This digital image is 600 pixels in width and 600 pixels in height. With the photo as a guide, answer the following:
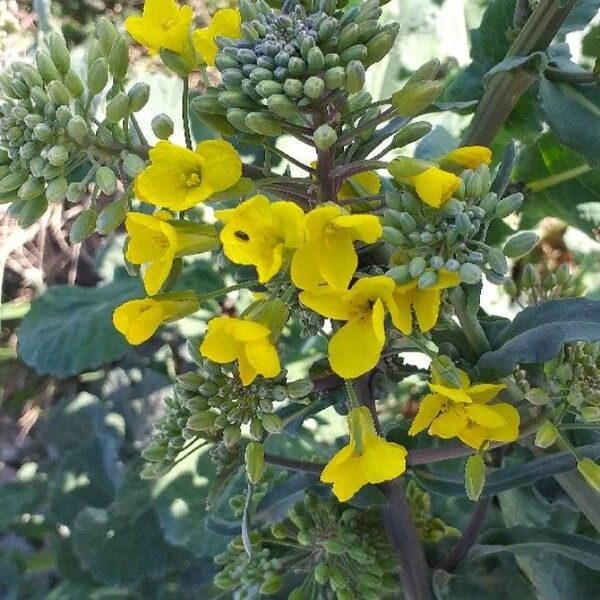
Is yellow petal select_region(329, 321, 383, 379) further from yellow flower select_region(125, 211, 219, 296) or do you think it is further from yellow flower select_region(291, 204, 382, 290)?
yellow flower select_region(125, 211, 219, 296)

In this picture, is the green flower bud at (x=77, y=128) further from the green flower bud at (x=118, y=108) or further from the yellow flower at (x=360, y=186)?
the yellow flower at (x=360, y=186)

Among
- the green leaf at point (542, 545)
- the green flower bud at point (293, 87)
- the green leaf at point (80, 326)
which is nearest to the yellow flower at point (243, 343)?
the green flower bud at point (293, 87)

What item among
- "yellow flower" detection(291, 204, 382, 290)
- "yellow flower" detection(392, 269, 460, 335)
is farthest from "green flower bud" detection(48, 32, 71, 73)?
"yellow flower" detection(392, 269, 460, 335)

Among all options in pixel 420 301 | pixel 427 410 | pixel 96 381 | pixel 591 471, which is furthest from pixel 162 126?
pixel 96 381

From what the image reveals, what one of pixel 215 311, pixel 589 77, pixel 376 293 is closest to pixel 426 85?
pixel 376 293

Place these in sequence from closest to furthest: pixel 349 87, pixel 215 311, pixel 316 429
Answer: pixel 349 87, pixel 316 429, pixel 215 311

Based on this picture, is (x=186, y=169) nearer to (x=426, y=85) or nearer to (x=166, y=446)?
(x=426, y=85)
